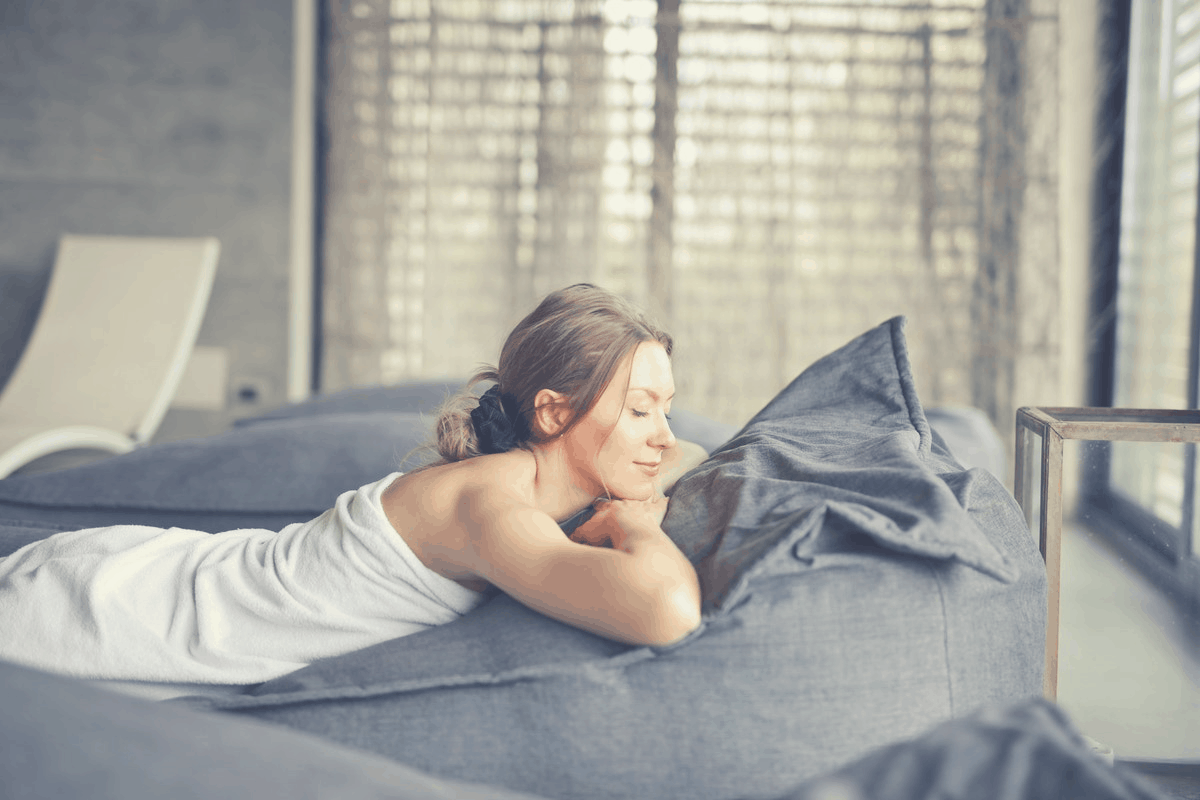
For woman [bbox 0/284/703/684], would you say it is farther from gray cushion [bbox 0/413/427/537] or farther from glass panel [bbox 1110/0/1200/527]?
glass panel [bbox 1110/0/1200/527]

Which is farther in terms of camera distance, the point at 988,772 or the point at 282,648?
the point at 282,648

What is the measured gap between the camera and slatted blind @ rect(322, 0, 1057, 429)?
3.12 m

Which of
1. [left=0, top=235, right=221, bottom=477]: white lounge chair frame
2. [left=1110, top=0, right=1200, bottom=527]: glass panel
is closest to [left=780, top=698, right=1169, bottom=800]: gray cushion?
[left=1110, top=0, right=1200, bottom=527]: glass panel

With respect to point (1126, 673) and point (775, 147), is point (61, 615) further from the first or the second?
point (775, 147)

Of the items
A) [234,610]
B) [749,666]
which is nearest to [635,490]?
[749,666]

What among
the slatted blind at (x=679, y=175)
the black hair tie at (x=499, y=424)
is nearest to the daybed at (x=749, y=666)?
the black hair tie at (x=499, y=424)

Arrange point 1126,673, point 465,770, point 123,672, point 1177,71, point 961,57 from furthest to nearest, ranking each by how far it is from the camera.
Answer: point 961,57 < point 1177,71 < point 1126,673 < point 123,672 < point 465,770

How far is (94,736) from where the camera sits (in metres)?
0.54

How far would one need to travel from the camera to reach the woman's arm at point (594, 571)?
0.81 meters

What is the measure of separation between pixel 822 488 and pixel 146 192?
292 centimetres

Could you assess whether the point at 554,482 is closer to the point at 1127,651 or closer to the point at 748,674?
the point at 748,674

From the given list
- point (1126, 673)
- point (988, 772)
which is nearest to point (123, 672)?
point (988, 772)

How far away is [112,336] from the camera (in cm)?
284

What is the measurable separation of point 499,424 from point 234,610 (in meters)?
0.35
